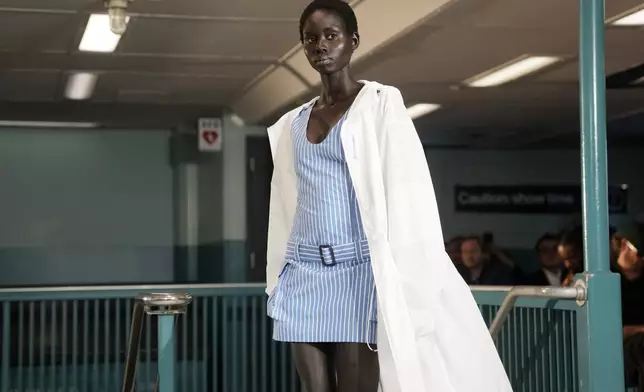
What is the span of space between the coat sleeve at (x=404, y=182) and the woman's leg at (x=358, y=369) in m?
0.26

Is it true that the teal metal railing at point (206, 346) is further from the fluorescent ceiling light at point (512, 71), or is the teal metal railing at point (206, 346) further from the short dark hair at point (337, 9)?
the fluorescent ceiling light at point (512, 71)

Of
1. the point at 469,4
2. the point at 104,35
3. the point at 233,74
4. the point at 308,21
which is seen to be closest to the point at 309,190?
the point at 308,21

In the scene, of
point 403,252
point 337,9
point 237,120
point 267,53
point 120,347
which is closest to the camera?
point 403,252

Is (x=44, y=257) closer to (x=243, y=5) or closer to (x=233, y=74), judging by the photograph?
(x=233, y=74)

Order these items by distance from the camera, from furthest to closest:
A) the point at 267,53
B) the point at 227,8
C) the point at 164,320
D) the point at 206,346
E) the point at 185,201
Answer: the point at 185,201 < the point at 267,53 < the point at 227,8 < the point at 206,346 < the point at 164,320

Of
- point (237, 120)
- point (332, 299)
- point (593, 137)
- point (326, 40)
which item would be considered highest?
point (237, 120)

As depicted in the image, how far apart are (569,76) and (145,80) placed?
3454 mm

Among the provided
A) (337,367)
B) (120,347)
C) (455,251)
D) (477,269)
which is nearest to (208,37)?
(120,347)

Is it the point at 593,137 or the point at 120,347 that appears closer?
the point at 593,137

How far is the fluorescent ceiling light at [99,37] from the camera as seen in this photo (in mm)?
5523

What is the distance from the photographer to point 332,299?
6.45 ft

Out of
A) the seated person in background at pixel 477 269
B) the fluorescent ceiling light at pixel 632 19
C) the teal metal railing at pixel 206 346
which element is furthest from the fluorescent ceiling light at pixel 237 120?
the fluorescent ceiling light at pixel 632 19

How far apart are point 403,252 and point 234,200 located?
22.0ft

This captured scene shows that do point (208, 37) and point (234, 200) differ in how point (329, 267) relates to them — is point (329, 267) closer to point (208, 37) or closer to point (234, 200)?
point (208, 37)
